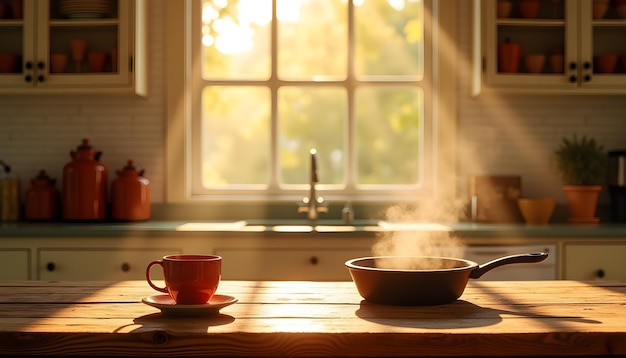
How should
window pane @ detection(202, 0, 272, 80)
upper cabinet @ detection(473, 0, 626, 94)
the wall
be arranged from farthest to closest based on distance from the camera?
window pane @ detection(202, 0, 272, 80) < the wall < upper cabinet @ detection(473, 0, 626, 94)

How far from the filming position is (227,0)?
13438 mm

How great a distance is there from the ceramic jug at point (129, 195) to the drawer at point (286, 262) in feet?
2.20

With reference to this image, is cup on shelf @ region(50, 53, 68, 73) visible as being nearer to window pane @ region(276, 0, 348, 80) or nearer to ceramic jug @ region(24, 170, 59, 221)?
ceramic jug @ region(24, 170, 59, 221)

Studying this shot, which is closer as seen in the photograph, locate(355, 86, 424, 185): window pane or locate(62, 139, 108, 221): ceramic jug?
locate(62, 139, 108, 221): ceramic jug

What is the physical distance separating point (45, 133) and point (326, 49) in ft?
54.1

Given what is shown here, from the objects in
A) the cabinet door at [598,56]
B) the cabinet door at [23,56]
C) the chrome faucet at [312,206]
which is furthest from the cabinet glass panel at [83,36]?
the cabinet door at [598,56]

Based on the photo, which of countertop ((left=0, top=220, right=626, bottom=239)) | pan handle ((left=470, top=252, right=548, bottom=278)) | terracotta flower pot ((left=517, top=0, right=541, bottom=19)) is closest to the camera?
pan handle ((left=470, top=252, right=548, bottom=278))

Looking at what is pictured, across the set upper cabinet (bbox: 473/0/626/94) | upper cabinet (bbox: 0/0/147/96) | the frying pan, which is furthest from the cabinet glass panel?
the frying pan

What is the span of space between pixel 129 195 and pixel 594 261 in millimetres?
2386

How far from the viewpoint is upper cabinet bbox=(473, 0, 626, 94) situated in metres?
4.04

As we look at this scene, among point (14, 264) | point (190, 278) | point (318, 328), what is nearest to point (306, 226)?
point (14, 264)

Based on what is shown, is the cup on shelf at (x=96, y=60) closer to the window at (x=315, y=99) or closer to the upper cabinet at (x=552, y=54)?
the upper cabinet at (x=552, y=54)

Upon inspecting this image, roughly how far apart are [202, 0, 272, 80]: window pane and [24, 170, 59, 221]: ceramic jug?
1.21 m

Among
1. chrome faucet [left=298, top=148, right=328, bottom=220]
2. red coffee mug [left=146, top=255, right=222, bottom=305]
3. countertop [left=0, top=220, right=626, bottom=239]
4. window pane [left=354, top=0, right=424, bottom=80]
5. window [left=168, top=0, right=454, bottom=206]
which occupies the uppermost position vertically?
window pane [left=354, top=0, right=424, bottom=80]
